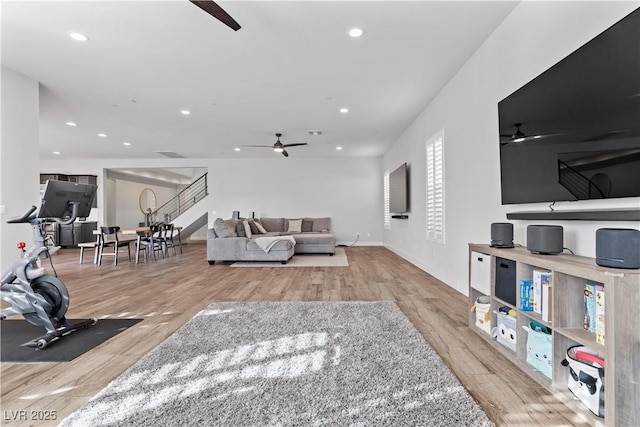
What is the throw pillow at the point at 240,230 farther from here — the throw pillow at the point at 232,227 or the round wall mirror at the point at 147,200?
the round wall mirror at the point at 147,200

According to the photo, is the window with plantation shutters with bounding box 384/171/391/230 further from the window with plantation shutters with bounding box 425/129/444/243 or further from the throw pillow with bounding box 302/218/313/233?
the window with plantation shutters with bounding box 425/129/444/243

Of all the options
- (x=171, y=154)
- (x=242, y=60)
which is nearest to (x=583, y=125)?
(x=242, y=60)

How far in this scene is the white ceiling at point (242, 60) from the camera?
2697 mm

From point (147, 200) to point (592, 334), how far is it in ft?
49.7

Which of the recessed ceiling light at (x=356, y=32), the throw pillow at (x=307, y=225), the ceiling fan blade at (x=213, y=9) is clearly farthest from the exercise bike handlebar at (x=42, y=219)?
the throw pillow at (x=307, y=225)

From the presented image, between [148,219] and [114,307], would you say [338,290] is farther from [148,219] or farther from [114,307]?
[148,219]

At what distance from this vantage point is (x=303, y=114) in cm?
544

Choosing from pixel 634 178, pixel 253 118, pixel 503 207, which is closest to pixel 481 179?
pixel 503 207

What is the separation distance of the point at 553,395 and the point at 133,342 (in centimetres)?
288

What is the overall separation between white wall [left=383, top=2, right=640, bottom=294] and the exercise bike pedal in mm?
3932

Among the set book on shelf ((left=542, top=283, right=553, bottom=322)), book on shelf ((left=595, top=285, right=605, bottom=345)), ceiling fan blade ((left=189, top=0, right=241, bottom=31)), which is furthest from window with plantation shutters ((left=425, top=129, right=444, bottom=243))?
ceiling fan blade ((left=189, top=0, right=241, bottom=31))

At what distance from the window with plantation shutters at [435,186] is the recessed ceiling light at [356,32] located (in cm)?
201

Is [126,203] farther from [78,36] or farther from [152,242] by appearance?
[78,36]

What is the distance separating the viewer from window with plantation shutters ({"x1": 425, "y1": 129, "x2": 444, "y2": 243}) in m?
4.38
